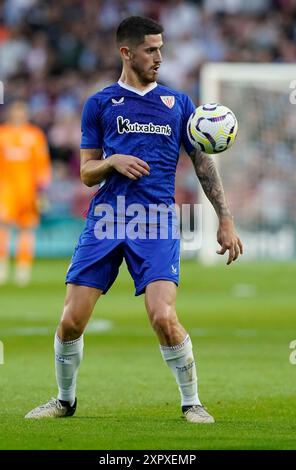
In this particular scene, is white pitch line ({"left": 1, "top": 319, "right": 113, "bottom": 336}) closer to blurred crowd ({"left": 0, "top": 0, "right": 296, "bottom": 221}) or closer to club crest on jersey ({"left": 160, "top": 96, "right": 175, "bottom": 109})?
club crest on jersey ({"left": 160, "top": 96, "right": 175, "bottom": 109})

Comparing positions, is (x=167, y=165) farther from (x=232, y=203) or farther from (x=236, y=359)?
(x=232, y=203)

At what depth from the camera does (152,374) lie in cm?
1076

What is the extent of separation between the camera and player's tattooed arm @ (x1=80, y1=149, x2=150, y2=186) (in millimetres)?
7758

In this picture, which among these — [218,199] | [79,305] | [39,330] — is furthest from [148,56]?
[39,330]

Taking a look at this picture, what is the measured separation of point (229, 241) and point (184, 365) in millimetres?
797

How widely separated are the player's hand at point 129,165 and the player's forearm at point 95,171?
2.1 inches

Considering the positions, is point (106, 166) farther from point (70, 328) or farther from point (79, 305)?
point (70, 328)

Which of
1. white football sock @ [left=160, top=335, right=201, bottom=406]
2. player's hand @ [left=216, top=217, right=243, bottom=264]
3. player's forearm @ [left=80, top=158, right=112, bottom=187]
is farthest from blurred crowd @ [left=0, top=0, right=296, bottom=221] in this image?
white football sock @ [left=160, top=335, right=201, bottom=406]

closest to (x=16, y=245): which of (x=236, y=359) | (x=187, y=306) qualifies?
(x=187, y=306)

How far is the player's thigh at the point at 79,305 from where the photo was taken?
786cm

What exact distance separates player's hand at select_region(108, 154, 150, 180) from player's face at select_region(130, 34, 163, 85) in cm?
59

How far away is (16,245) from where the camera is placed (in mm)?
25953

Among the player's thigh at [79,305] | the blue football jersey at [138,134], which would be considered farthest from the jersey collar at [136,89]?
the player's thigh at [79,305]

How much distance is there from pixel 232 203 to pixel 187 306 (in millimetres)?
8841
